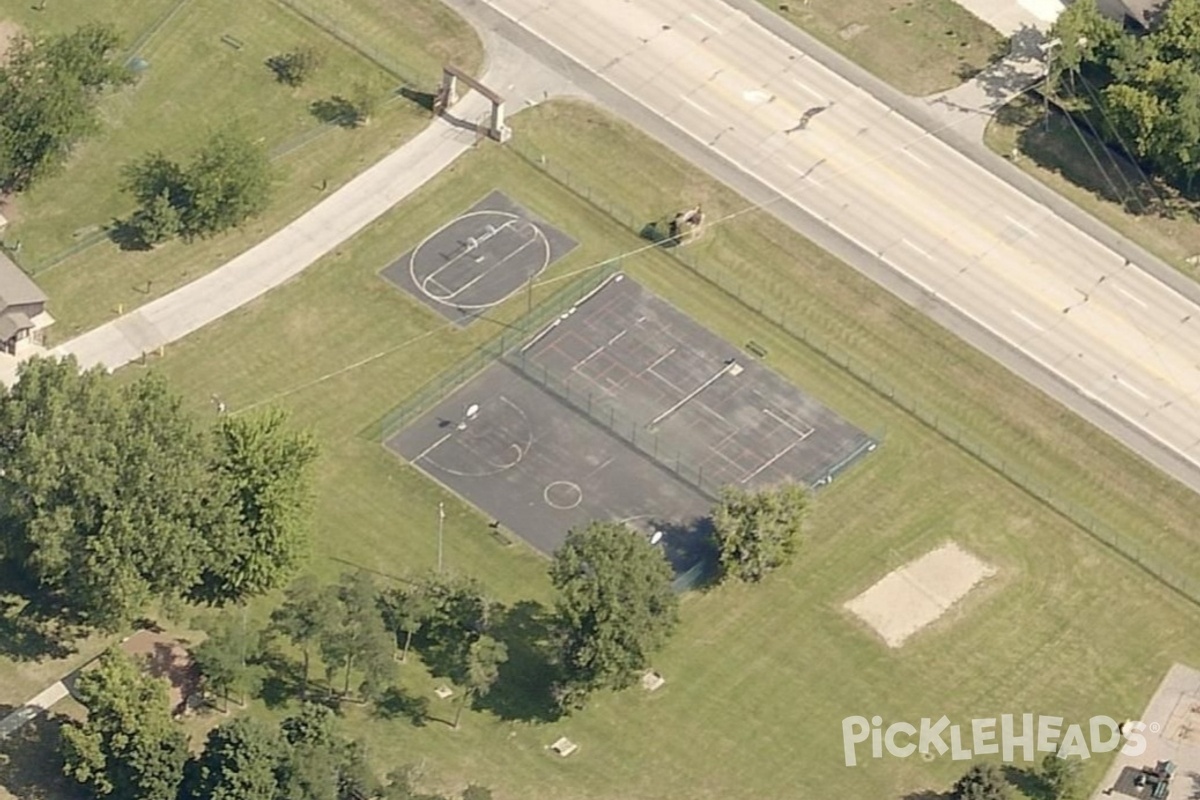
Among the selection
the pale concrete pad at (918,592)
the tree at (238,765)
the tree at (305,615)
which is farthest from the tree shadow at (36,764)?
the pale concrete pad at (918,592)

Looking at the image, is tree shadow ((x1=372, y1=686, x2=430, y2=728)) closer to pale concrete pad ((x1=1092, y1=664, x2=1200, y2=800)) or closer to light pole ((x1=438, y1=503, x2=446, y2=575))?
light pole ((x1=438, y1=503, x2=446, y2=575))

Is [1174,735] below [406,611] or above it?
above

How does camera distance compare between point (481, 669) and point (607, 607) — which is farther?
point (481, 669)

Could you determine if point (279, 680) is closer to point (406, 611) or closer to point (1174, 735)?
point (406, 611)

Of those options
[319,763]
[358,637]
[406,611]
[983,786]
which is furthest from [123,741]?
[983,786]

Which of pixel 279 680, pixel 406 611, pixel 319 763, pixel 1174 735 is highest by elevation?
pixel 1174 735

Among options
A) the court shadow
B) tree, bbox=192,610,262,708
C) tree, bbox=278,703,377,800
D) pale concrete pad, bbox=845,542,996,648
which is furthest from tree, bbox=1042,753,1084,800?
tree, bbox=192,610,262,708
